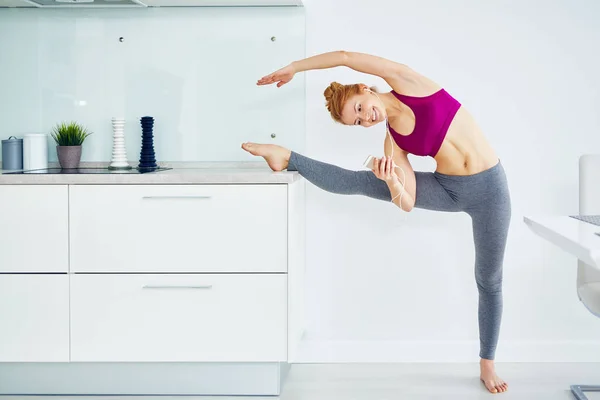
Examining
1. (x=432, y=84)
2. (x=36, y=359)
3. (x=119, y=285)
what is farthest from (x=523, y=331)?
(x=36, y=359)

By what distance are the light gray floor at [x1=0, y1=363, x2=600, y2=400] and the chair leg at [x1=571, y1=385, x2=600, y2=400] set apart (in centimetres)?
2

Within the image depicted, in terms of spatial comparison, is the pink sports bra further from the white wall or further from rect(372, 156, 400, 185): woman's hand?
the white wall

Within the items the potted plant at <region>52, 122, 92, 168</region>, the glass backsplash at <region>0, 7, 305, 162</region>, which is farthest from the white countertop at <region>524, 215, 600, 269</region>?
the potted plant at <region>52, 122, 92, 168</region>

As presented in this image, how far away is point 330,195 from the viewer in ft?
10.3

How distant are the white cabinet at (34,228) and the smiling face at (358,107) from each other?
1.06 m

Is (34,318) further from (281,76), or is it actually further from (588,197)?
(588,197)

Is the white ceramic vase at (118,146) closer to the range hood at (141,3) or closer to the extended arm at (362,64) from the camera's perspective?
the range hood at (141,3)

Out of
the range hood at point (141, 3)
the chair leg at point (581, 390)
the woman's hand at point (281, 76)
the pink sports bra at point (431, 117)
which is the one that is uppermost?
the range hood at point (141, 3)

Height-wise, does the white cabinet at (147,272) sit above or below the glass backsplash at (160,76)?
below

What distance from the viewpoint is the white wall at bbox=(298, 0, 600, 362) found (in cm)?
305

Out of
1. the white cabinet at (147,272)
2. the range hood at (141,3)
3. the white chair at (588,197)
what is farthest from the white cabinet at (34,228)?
the white chair at (588,197)

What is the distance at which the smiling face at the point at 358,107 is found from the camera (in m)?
2.54

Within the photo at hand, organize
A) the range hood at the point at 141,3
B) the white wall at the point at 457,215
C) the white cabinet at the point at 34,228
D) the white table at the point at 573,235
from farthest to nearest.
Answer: the white wall at the point at 457,215 < the range hood at the point at 141,3 < the white cabinet at the point at 34,228 < the white table at the point at 573,235

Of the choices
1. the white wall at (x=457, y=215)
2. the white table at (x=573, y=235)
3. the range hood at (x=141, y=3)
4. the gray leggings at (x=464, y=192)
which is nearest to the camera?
the white table at (x=573, y=235)
